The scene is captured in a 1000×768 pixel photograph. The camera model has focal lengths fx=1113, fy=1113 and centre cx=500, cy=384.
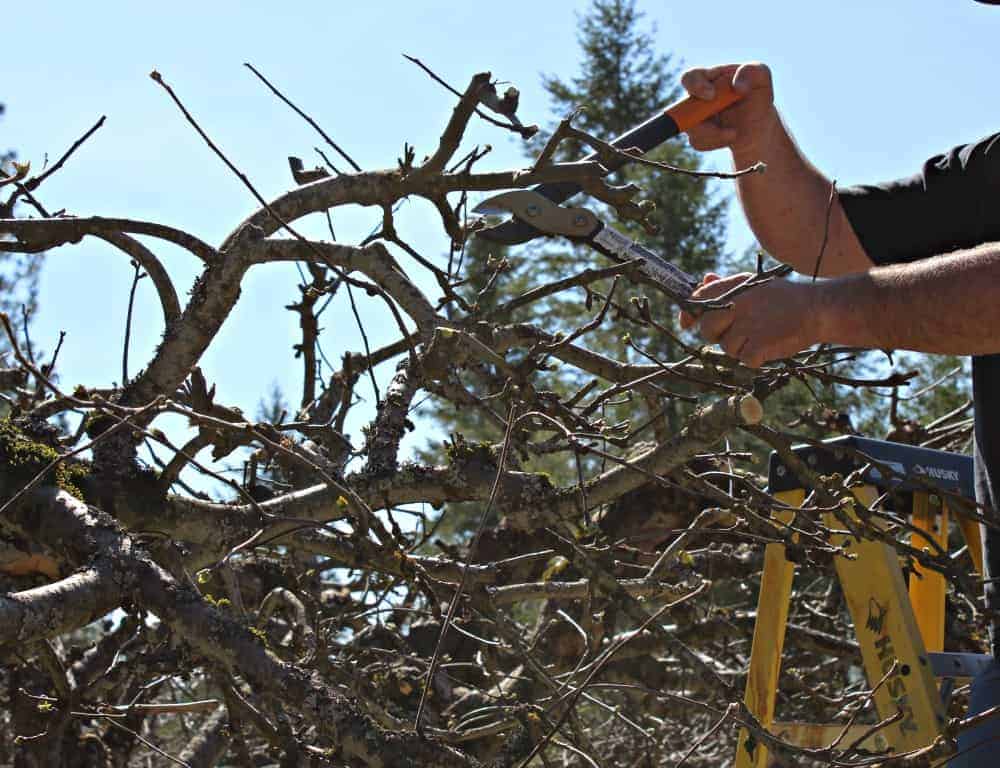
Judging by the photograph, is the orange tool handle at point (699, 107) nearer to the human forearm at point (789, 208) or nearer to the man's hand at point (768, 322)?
the human forearm at point (789, 208)

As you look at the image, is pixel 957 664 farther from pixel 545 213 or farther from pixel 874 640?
pixel 545 213

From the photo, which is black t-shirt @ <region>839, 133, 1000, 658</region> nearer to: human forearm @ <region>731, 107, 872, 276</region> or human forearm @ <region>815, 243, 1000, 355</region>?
human forearm @ <region>731, 107, 872, 276</region>

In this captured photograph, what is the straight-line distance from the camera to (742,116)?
9.80ft

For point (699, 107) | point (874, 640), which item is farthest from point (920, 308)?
point (874, 640)

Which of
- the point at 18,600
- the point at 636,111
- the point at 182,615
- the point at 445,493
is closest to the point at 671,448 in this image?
the point at 445,493

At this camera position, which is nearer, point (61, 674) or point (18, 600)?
point (18, 600)

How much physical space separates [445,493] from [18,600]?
1038 millimetres

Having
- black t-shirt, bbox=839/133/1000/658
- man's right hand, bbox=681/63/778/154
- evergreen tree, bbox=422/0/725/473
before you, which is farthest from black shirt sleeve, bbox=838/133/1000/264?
evergreen tree, bbox=422/0/725/473

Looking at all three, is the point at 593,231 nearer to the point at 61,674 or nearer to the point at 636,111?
the point at 61,674

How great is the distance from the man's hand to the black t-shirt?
33.3 inches

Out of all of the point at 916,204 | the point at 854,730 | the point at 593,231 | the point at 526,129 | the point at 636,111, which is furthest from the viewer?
the point at 636,111

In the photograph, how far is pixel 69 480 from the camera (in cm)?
269

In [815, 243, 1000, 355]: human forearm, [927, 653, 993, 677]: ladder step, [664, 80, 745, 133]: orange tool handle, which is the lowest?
[927, 653, 993, 677]: ladder step

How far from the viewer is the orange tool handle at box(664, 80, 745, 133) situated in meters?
2.71
